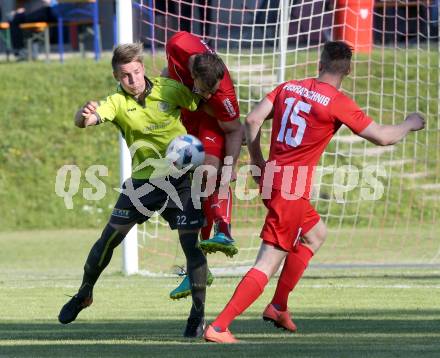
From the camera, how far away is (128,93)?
7719 mm

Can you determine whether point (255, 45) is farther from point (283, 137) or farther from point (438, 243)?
point (283, 137)

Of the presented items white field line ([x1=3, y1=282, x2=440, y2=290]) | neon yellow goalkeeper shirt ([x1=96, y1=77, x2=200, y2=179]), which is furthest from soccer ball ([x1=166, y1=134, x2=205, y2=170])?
white field line ([x1=3, y1=282, x2=440, y2=290])

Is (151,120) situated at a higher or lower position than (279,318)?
higher

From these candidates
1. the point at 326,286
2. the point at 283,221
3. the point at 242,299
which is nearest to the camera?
the point at 242,299

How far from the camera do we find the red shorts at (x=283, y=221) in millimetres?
7281

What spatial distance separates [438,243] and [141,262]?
4.05 meters

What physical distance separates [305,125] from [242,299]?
1.20 m

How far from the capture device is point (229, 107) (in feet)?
26.8

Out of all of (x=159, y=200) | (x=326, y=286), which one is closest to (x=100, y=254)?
(x=159, y=200)

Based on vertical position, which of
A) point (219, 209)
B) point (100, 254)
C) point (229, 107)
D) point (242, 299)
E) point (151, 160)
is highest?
point (229, 107)

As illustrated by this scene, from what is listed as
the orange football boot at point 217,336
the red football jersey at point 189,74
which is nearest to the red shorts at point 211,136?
the red football jersey at point 189,74

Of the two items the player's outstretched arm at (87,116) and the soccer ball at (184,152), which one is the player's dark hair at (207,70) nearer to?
the soccer ball at (184,152)

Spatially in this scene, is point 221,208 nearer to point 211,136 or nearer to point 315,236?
point 211,136

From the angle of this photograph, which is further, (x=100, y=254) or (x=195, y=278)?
(x=100, y=254)
